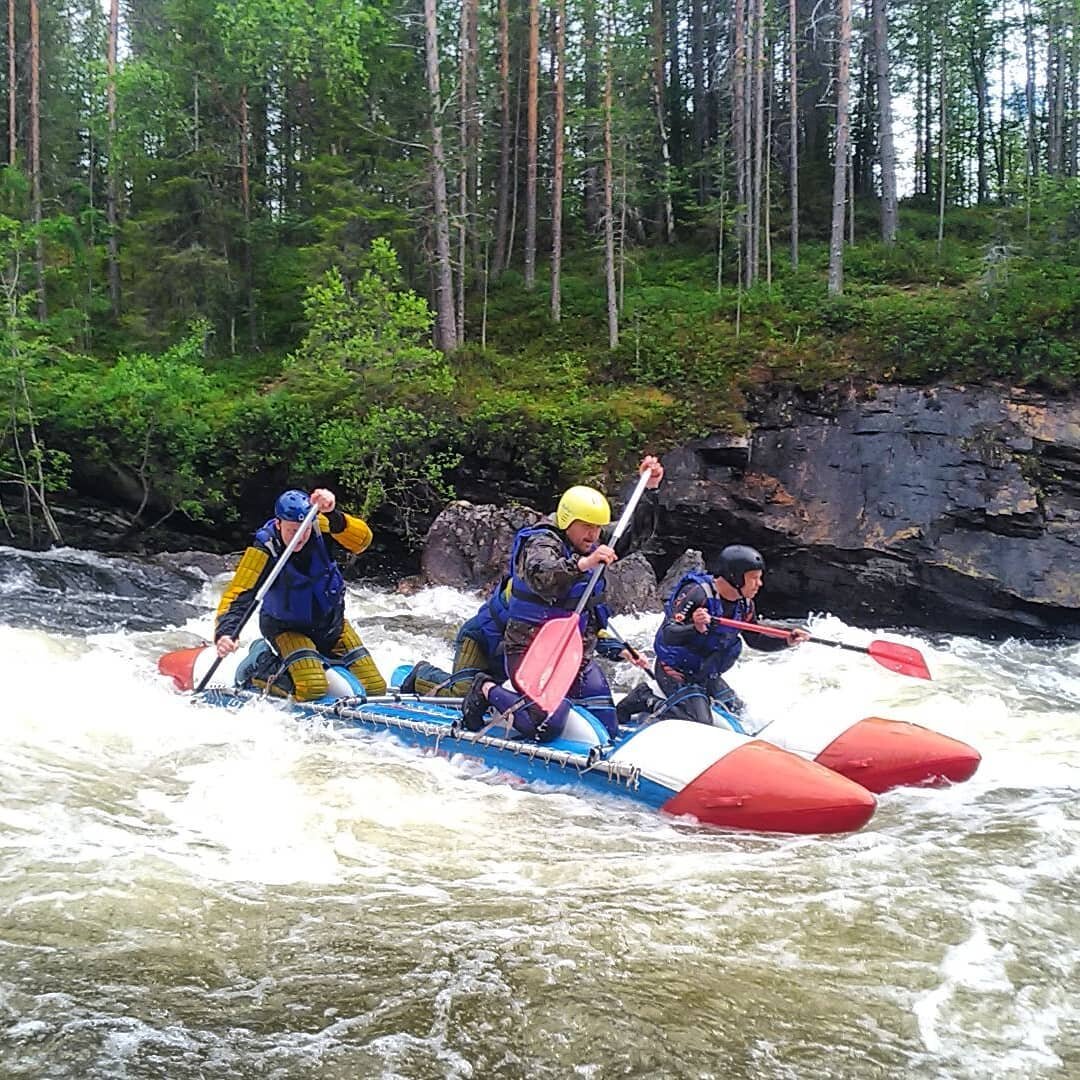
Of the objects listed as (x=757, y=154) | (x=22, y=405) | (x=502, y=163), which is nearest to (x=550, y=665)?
(x=22, y=405)

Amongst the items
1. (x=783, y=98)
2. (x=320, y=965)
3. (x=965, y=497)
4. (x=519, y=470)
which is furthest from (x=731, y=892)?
(x=783, y=98)

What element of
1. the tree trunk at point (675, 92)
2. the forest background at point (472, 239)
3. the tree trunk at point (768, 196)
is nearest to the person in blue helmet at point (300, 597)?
the forest background at point (472, 239)

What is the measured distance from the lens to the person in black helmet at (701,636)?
579cm

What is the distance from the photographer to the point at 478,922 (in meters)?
Answer: 3.66

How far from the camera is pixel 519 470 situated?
13609 millimetres

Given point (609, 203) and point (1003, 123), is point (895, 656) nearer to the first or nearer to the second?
point (609, 203)

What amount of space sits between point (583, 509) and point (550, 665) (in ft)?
2.81

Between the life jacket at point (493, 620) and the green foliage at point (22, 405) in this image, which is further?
the green foliage at point (22, 405)

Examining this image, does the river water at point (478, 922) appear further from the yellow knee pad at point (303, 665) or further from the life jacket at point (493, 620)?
the life jacket at point (493, 620)

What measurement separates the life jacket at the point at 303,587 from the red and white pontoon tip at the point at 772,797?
106 inches

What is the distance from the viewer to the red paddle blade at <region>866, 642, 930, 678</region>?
20.0 feet

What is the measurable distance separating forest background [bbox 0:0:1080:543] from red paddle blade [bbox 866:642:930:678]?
7.26m

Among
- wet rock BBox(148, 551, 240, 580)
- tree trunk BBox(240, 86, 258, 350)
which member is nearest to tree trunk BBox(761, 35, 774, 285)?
tree trunk BBox(240, 86, 258, 350)

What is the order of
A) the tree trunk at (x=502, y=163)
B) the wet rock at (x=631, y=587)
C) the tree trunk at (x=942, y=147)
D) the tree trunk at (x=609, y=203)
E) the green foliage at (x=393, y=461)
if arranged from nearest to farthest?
the wet rock at (x=631, y=587), the green foliage at (x=393, y=461), the tree trunk at (x=609, y=203), the tree trunk at (x=502, y=163), the tree trunk at (x=942, y=147)
